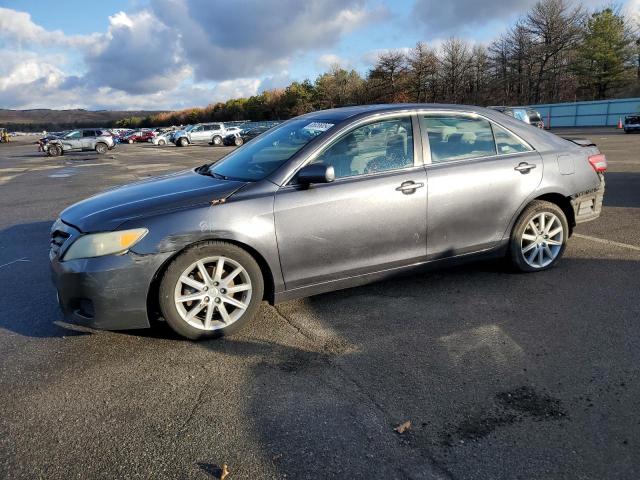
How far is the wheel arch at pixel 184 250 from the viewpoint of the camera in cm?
330

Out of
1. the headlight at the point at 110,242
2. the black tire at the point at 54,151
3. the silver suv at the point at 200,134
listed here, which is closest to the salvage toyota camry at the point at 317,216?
the headlight at the point at 110,242

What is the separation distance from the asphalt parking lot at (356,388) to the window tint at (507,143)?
1.20 metres

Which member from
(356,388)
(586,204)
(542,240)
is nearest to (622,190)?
(586,204)

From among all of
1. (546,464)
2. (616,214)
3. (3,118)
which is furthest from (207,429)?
(3,118)

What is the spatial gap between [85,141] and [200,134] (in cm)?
1216

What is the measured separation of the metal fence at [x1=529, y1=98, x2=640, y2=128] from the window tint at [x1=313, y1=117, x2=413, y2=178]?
47.3 meters

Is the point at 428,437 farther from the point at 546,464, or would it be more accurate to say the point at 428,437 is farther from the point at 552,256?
the point at 552,256

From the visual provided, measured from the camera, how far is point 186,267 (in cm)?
332

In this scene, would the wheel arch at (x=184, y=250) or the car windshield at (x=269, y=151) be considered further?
the car windshield at (x=269, y=151)

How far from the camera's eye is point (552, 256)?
4691mm

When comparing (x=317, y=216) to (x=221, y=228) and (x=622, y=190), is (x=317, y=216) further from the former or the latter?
(x=622, y=190)

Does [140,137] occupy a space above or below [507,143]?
below

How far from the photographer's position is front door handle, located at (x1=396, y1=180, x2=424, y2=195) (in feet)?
12.6

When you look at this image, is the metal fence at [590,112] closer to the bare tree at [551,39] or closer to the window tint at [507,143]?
the bare tree at [551,39]
